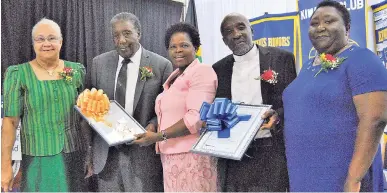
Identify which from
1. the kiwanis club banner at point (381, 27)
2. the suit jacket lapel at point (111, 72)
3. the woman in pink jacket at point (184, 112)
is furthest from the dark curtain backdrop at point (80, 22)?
the kiwanis club banner at point (381, 27)

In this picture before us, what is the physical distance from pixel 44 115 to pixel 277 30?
1333 mm

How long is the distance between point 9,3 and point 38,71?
0.49 m

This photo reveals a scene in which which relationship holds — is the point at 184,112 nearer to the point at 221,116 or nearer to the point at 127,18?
the point at 221,116

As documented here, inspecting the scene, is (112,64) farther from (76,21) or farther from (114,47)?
(76,21)

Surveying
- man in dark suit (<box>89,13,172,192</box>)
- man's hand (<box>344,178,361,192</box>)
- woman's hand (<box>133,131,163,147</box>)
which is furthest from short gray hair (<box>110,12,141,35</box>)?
man's hand (<box>344,178,361,192</box>)

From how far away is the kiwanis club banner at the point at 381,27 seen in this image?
226cm

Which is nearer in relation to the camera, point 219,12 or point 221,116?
point 221,116

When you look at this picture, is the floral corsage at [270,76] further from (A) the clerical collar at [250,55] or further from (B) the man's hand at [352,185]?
(B) the man's hand at [352,185]

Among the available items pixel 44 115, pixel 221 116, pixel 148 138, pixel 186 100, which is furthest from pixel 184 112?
pixel 44 115

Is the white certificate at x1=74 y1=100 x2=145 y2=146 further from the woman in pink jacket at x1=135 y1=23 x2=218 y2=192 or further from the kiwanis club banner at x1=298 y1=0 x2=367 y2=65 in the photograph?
the kiwanis club banner at x1=298 y1=0 x2=367 y2=65

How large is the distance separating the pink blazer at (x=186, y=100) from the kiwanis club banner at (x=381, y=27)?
1111mm

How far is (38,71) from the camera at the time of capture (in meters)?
1.89

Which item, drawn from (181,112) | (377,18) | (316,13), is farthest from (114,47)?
(377,18)

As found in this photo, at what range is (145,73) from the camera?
197 centimetres
